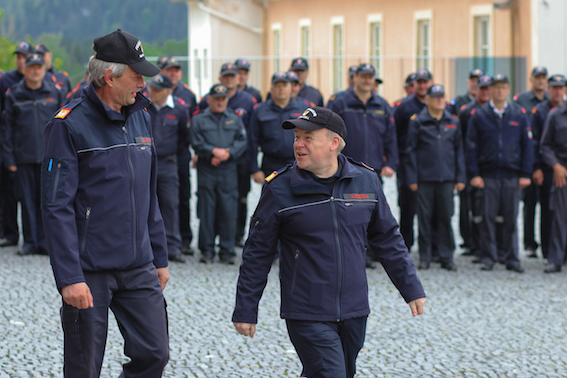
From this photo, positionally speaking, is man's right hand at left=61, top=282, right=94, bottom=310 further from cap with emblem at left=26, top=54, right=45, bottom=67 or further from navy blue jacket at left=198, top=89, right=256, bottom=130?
navy blue jacket at left=198, top=89, right=256, bottom=130

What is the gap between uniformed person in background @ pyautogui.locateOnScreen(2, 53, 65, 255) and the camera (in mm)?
10414

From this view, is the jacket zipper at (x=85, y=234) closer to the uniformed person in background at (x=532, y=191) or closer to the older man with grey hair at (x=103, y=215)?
the older man with grey hair at (x=103, y=215)

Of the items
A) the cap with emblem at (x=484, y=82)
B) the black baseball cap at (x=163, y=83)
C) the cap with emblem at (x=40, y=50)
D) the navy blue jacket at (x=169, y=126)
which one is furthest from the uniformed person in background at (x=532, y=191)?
the cap with emblem at (x=40, y=50)

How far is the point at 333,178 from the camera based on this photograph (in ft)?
14.8

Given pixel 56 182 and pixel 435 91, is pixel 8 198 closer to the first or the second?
pixel 435 91

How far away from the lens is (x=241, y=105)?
1166 centimetres

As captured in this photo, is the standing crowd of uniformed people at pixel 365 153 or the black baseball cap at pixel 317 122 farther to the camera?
the standing crowd of uniformed people at pixel 365 153

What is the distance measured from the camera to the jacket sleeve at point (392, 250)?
458cm

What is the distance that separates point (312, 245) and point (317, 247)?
29 millimetres

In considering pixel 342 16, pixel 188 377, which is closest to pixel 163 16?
pixel 342 16

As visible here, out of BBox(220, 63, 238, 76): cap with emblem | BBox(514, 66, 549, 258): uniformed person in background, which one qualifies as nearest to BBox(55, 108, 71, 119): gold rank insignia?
BBox(220, 63, 238, 76): cap with emblem

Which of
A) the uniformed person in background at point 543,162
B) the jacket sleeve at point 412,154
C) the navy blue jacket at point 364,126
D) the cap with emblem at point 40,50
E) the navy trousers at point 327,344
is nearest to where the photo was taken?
the navy trousers at point 327,344

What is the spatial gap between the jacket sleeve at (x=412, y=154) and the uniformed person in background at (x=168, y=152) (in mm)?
2777

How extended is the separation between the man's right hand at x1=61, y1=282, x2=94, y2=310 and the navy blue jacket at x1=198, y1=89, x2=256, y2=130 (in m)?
7.49
